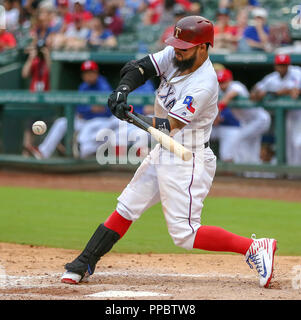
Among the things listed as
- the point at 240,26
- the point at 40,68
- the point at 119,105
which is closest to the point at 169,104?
the point at 119,105

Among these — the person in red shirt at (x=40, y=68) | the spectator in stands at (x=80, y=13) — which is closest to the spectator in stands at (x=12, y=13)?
the spectator in stands at (x=80, y=13)

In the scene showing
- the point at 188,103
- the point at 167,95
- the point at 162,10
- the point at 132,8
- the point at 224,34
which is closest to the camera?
the point at 188,103

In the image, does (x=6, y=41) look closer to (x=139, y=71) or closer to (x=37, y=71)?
(x=37, y=71)

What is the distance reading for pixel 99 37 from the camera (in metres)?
10.9

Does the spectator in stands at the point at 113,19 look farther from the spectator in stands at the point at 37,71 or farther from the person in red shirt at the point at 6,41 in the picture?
the person in red shirt at the point at 6,41

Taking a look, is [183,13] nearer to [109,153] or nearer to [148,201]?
[109,153]

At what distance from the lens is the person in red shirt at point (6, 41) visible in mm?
12180

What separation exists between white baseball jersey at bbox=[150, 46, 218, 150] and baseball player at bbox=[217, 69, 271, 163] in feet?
15.9

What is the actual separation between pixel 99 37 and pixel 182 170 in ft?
23.6

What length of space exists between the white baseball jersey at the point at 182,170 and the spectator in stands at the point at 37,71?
6.72 meters

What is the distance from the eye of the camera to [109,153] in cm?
990

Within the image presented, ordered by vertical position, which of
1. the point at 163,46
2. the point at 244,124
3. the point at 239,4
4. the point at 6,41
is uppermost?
the point at 239,4

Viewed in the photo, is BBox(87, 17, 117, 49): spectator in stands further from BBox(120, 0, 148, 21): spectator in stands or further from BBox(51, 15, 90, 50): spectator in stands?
BBox(120, 0, 148, 21): spectator in stands

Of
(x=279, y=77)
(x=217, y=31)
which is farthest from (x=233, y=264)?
(x=217, y=31)
